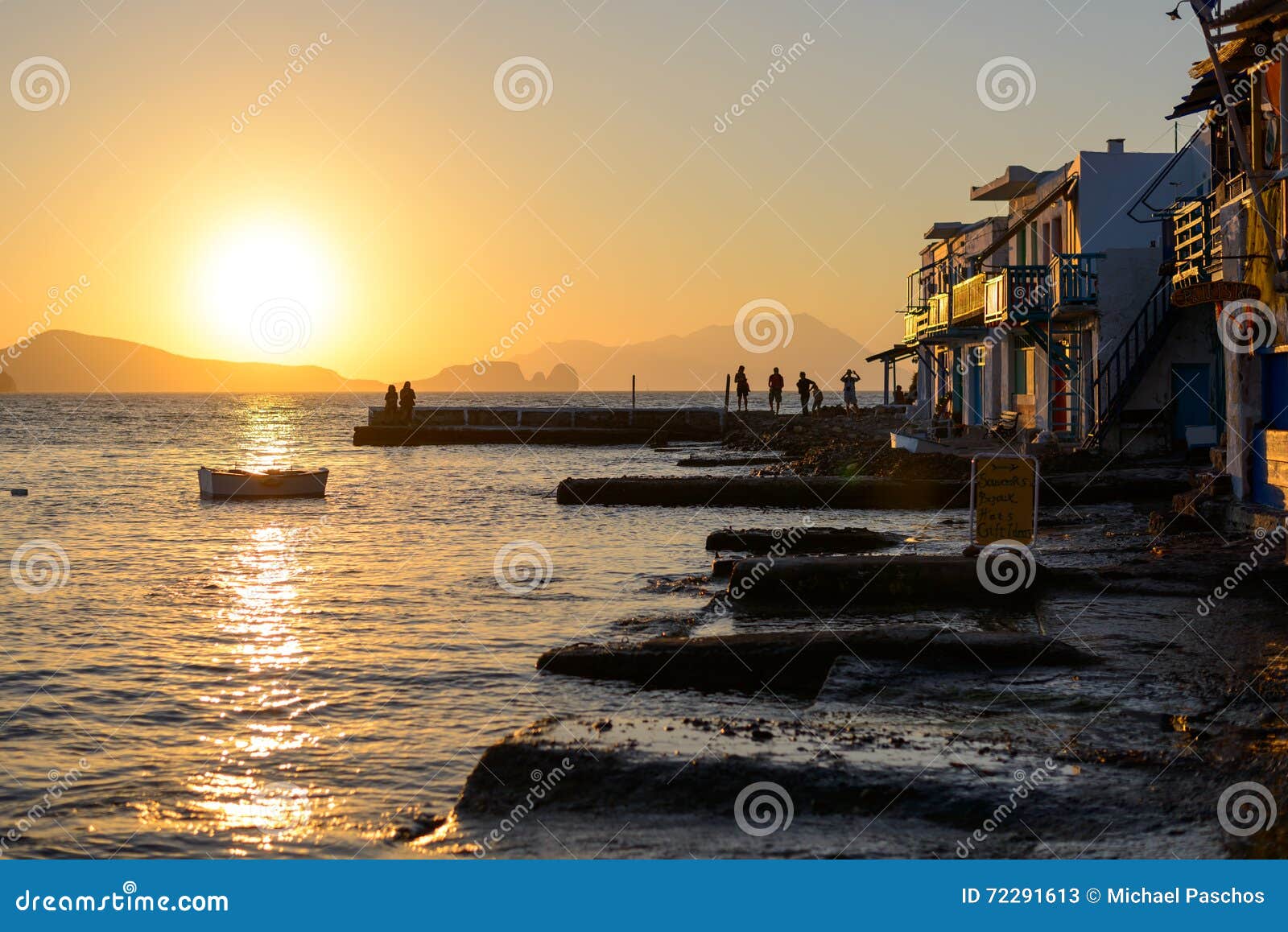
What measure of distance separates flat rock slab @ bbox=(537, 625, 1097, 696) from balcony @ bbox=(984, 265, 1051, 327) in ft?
64.9

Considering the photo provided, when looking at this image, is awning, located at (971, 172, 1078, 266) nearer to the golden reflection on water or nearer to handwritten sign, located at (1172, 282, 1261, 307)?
handwritten sign, located at (1172, 282, 1261, 307)

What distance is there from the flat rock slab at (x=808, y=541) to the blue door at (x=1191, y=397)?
419 inches

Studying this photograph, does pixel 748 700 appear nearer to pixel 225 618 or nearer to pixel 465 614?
pixel 465 614

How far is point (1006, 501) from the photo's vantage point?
1487 centimetres

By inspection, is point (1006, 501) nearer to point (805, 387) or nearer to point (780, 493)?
point (780, 493)

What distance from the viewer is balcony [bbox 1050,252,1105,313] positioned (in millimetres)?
28141

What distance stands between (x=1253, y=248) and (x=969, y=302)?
18.4m

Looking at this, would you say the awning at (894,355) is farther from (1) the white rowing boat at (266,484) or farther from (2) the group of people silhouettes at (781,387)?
(1) the white rowing boat at (266,484)

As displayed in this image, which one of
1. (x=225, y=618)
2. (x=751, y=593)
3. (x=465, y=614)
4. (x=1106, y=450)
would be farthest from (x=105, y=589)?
(x=1106, y=450)

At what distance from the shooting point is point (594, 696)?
10.4m

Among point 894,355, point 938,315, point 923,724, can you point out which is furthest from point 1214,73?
point 894,355

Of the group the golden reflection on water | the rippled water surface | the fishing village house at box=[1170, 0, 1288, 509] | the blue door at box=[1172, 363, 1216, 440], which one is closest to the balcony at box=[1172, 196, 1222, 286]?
the fishing village house at box=[1170, 0, 1288, 509]

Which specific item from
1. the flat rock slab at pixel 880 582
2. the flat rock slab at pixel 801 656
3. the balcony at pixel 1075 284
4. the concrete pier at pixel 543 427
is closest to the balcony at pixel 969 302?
the balcony at pixel 1075 284

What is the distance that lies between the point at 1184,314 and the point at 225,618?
20.1 metres
